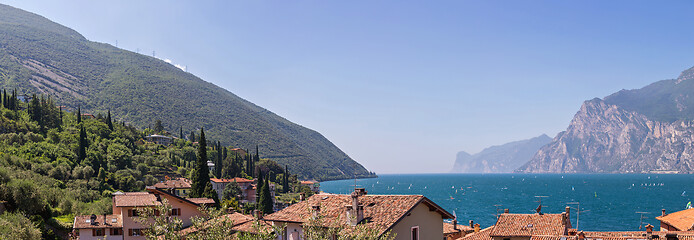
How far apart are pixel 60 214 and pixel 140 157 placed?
281 ft

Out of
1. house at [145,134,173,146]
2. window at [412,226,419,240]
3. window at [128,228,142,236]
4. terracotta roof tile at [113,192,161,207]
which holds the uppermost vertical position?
house at [145,134,173,146]

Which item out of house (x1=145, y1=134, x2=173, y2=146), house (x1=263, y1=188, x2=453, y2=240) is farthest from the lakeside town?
house (x1=145, y1=134, x2=173, y2=146)

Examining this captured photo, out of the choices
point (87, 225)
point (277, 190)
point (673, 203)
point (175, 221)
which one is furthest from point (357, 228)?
point (673, 203)

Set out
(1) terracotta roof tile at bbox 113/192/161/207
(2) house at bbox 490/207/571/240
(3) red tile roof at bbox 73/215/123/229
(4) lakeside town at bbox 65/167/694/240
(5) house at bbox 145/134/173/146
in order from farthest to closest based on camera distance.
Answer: (5) house at bbox 145/134/173/146 → (1) terracotta roof tile at bbox 113/192/161/207 → (3) red tile roof at bbox 73/215/123/229 → (2) house at bbox 490/207/571/240 → (4) lakeside town at bbox 65/167/694/240

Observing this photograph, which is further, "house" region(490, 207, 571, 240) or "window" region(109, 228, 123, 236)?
"window" region(109, 228, 123, 236)

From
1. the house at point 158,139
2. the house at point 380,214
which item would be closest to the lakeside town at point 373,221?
the house at point 380,214

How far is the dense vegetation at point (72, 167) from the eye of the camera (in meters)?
54.5

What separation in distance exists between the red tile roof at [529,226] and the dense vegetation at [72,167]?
41.9 metres

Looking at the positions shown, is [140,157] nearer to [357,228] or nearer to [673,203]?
[357,228]

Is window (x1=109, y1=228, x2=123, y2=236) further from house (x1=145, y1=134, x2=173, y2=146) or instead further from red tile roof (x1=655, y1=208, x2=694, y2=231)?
house (x1=145, y1=134, x2=173, y2=146)

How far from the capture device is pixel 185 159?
168 metres

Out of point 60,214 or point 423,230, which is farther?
point 60,214

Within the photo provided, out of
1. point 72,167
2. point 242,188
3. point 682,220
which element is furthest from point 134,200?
point 242,188

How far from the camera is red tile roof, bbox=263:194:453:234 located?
99.3 feet
